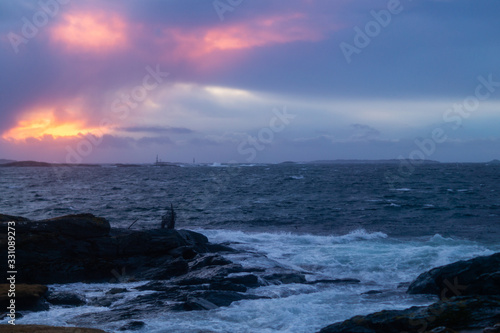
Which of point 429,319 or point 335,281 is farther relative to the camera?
point 335,281

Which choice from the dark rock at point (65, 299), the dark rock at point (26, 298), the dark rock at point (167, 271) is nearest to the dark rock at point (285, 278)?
the dark rock at point (167, 271)

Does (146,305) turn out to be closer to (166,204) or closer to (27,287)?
(27,287)

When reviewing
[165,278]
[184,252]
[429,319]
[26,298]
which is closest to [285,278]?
[165,278]

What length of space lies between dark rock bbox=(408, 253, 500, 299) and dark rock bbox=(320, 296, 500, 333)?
2.77m

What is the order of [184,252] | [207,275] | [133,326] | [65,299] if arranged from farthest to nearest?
[184,252] → [207,275] → [65,299] → [133,326]

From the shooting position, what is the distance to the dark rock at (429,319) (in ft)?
32.7

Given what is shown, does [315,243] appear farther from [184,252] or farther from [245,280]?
[245,280]

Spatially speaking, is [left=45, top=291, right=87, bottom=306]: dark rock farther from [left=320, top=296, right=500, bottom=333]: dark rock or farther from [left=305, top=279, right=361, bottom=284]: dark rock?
[left=305, top=279, right=361, bottom=284]: dark rock

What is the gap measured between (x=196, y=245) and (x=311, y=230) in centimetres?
1230

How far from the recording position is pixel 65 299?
1415 centimetres

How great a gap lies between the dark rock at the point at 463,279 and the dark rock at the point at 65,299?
11019 mm

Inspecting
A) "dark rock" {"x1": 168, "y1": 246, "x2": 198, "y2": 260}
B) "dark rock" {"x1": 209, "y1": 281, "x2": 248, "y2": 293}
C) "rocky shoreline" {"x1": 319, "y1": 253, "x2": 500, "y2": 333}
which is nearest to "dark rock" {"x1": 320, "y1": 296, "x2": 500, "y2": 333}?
"rocky shoreline" {"x1": 319, "y1": 253, "x2": 500, "y2": 333}

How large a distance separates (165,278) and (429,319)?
1041 cm

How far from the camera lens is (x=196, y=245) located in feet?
72.5
